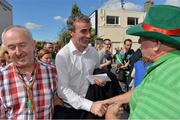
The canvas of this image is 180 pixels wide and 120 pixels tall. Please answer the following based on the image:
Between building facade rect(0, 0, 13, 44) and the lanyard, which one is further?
building facade rect(0, 0, 13, 44)

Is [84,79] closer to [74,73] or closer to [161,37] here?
[74,73]

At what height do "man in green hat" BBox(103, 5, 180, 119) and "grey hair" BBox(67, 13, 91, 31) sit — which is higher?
"grey hair" BBox(67, 13, 91, 31)

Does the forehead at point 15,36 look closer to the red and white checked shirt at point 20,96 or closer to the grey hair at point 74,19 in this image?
the red and white checked shirt at point 20,96

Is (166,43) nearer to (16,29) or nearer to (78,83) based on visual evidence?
(16,29)

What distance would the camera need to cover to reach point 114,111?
2410 millimetres

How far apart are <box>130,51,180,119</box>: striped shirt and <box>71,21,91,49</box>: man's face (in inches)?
62.4

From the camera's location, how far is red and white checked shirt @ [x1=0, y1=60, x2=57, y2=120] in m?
2.17

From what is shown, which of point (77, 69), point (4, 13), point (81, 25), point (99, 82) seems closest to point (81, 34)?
point (81, 25)

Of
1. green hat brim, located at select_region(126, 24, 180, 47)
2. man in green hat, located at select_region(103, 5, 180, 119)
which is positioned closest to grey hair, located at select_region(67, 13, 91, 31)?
man in green hat, located at select_region(103, 5, 180, 119)

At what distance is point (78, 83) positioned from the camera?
3016 millimetres

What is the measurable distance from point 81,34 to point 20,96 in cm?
112

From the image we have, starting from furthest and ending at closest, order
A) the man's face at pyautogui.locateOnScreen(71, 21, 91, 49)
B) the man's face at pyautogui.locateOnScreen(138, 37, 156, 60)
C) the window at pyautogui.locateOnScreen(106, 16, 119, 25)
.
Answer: the window at pyautogui.locateOnScreen(106, 16, 119, 25), the man's face at pyautogui.locateOnScreen(71, 21, 91, 49), the man's face at pyautogui.locateOnScreen(138, 37, 156, 60)

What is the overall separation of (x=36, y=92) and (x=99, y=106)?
25.9 inches

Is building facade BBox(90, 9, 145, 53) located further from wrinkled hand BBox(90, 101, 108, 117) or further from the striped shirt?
the striped shirt
